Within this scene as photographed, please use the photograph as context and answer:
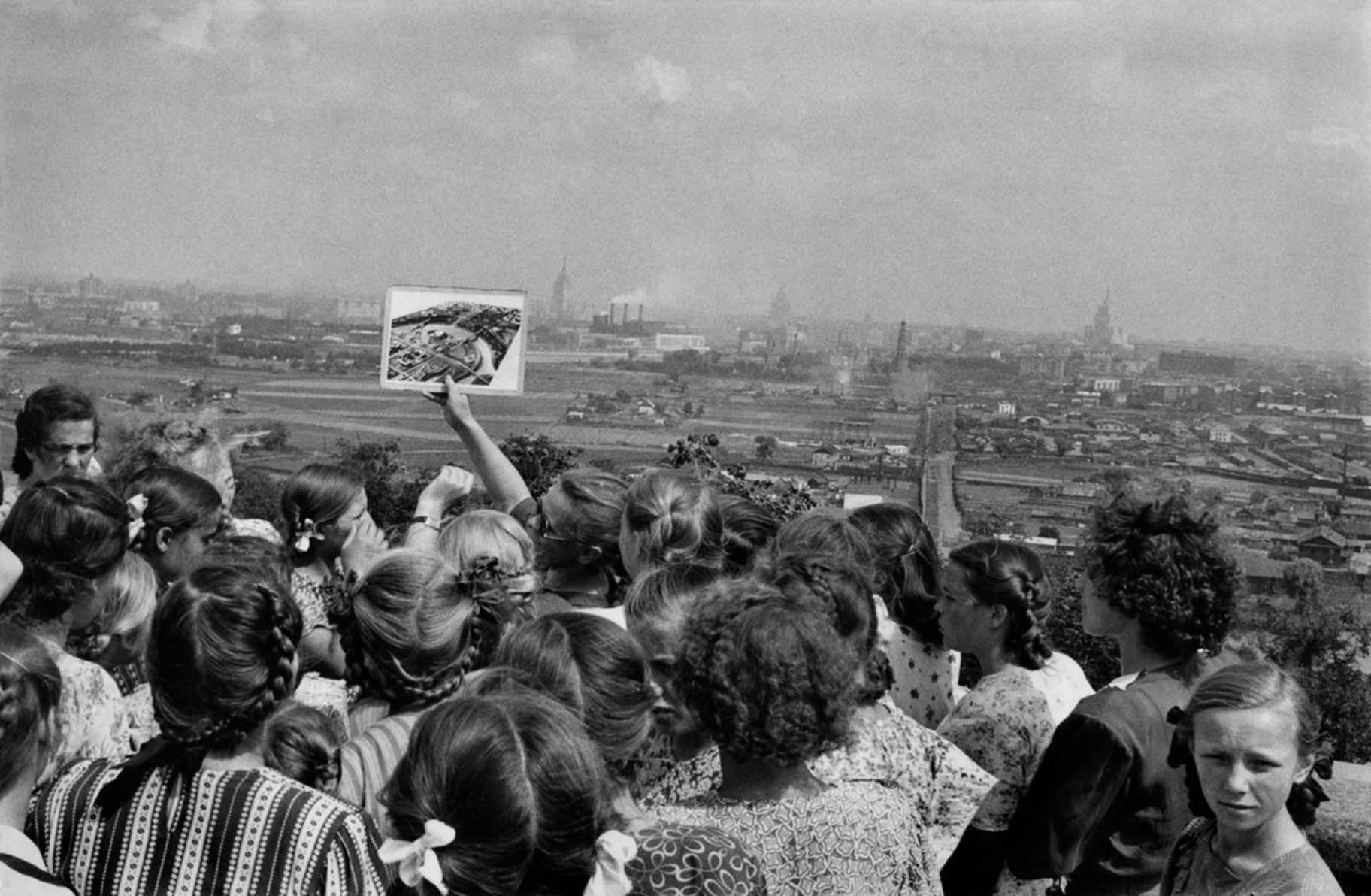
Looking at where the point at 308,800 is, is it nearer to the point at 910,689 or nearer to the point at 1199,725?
the point at 1199,725

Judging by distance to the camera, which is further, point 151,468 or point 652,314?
point 652,314

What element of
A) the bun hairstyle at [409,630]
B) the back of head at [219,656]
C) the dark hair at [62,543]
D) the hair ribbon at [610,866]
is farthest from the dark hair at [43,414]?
the hair ribbon at [610,866]

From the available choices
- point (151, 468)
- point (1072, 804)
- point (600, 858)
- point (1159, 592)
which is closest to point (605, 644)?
point (600, 858)

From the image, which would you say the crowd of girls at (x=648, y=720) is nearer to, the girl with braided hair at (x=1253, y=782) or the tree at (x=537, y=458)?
the girl with braided hair at (x=1253, y=782)

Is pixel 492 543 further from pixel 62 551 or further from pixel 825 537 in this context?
pixel 62 551

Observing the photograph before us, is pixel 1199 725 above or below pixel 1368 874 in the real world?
above

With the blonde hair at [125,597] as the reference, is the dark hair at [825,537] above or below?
above

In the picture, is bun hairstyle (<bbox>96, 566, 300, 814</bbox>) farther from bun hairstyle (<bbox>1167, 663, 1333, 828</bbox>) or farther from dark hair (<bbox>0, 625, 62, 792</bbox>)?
bun hairstyle (<bbox>1167, 663, 1333, 828</bbox>)

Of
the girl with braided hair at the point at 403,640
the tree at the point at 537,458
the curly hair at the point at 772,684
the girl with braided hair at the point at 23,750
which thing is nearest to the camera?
the girl with braided hair at the point at 23,750
